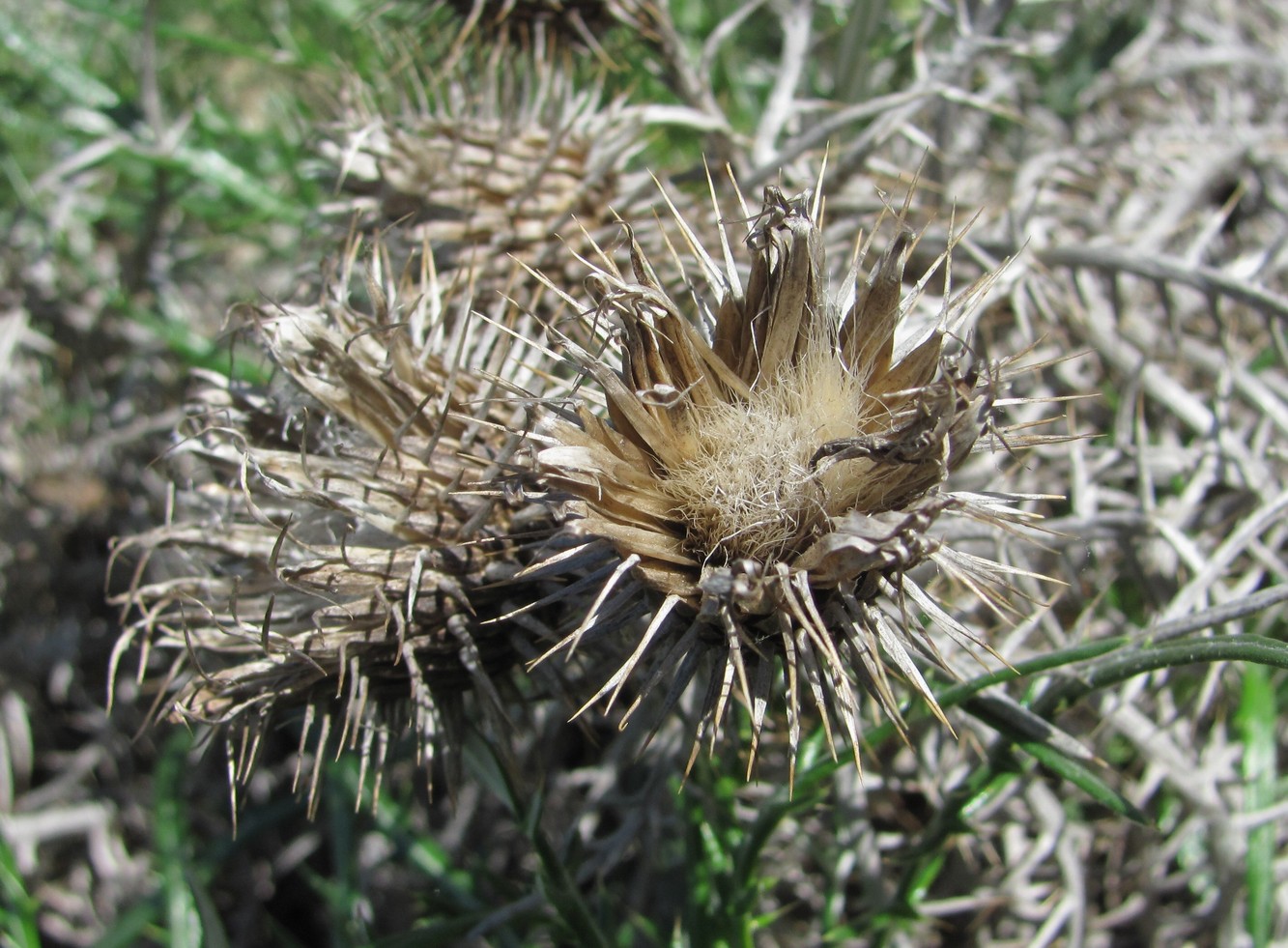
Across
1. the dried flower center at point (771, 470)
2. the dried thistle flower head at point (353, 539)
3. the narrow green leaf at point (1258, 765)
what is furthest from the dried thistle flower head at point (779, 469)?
the narrow green leaf at point (1258, 765)

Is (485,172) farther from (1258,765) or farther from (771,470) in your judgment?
(1258,765)

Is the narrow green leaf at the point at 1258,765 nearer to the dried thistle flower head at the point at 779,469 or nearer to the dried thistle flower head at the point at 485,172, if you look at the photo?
the dried thistle flower head at the point at 779,469

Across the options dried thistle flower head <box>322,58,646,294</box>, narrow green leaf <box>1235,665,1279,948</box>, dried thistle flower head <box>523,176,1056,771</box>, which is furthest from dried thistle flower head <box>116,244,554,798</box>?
narrow green leaf <box>1235,665,1279,948</box>

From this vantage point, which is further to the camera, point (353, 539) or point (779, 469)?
point (353, 539)

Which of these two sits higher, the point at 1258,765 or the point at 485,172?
the point at 485,172

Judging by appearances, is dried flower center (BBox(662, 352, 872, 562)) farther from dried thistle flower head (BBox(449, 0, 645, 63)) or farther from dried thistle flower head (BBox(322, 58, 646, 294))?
dried thistle flower head (BBox(449, 0, 645, 63))

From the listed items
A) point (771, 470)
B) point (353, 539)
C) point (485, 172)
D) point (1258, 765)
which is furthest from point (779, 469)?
point (1258, 765)

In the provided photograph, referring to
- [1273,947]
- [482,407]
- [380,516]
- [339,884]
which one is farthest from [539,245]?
[1273,947]
